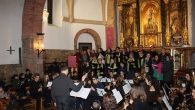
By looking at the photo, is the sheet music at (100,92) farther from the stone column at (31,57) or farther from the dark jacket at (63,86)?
the stone column at (31,57)

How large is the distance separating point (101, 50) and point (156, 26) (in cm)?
688

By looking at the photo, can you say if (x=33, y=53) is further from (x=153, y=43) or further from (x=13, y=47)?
(x=153, y=43)

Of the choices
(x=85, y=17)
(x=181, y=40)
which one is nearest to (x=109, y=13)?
(x=85, y=17)

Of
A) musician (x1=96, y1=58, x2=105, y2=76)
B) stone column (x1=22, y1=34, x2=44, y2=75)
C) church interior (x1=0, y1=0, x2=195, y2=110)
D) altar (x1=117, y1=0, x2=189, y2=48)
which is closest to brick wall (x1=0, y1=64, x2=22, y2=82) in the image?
church interior (x1=0, y1=0, x2=195, y2=110)

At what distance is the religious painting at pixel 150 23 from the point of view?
21.2 metres

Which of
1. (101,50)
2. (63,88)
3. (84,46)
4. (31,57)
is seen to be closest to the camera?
(63,88)

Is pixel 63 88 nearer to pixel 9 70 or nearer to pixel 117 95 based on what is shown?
pixel 117 95

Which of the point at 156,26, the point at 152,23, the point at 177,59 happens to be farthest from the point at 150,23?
the point at 177,59

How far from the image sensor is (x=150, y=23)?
2169cm

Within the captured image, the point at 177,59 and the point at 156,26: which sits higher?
the point at 156,26

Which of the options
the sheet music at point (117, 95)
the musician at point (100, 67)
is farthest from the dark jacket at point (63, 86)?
the musician at point (100, 67)

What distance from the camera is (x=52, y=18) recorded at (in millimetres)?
19141

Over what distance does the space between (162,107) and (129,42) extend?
46.5ft

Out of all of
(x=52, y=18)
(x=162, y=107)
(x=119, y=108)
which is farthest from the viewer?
(x=52, y=18)
